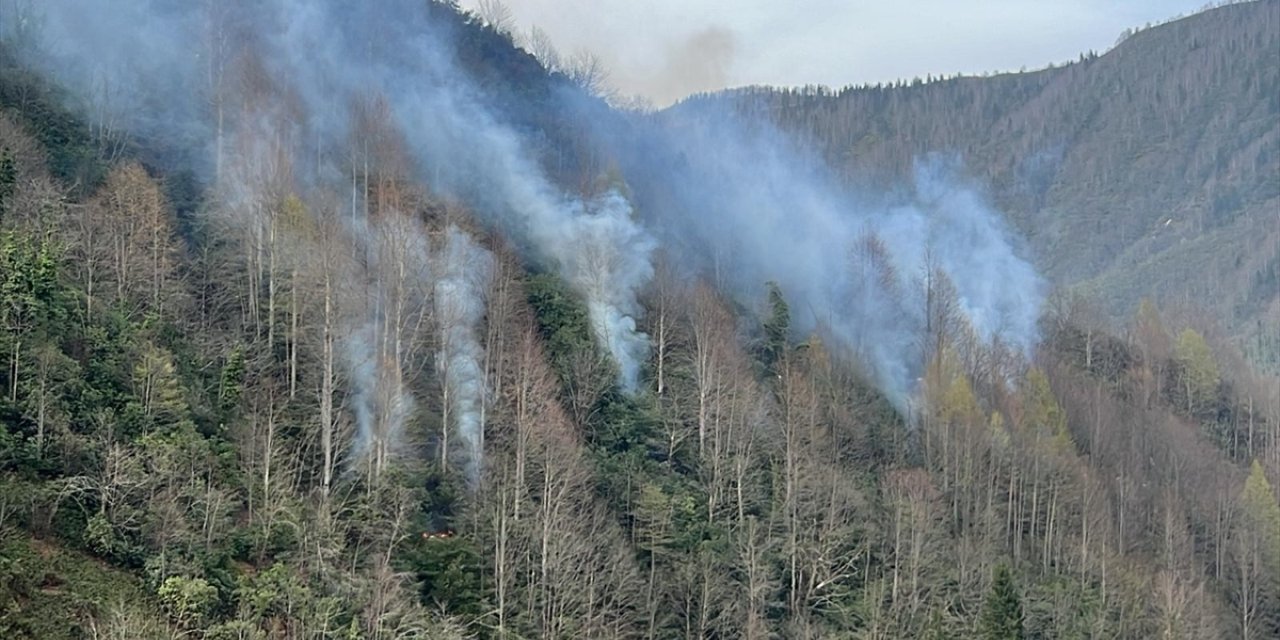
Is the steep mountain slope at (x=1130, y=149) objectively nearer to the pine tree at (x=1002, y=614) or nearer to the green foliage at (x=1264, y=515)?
the green foliage at (x=1264, y=515)

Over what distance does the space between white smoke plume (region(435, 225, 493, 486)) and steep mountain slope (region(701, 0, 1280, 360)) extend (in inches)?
3504

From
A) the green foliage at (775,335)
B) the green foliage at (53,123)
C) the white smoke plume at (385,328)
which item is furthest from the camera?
the green foliage at (775,335)

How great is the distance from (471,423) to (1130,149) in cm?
15896

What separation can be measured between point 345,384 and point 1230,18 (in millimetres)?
196599

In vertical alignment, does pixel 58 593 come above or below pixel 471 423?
below

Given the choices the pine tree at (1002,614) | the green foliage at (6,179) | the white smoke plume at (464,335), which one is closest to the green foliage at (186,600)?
the white smoke plume at (464,335)

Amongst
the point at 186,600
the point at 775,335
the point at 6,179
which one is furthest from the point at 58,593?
the point at 775,335

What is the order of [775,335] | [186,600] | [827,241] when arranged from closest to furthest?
[186,600], [775,335], [827,241]

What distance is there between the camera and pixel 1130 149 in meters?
178

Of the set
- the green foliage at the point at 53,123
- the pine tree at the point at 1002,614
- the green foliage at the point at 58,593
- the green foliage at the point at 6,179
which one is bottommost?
the pine tree at the point at 1002,614

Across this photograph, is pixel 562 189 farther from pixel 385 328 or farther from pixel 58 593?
pixel 58 593

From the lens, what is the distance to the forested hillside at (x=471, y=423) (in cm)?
3145

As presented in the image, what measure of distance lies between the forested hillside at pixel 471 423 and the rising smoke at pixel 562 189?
1.13 feet

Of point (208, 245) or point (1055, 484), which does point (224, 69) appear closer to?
point (208, 245)
